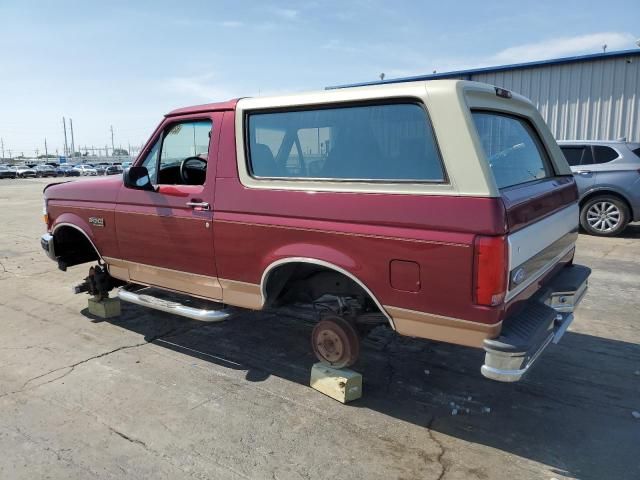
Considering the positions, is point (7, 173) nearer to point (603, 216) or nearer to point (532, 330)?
point (603, 216)

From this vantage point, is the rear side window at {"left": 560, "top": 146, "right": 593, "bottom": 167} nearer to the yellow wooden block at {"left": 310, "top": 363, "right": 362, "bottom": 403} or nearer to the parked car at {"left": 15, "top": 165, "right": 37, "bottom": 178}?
the yellow wooden block at {"left": 310, "top": 363, "right": 362, "bottom": 403}

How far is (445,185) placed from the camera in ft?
9.15

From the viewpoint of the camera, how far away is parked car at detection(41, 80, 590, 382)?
8.96 feet

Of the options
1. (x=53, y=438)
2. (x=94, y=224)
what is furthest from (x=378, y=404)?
(x=94, y=224)

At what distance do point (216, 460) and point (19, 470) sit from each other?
1.07 metres

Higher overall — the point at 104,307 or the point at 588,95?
the point at 588,95

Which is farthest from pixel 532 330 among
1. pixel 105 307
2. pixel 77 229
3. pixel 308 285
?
pixel 77 229

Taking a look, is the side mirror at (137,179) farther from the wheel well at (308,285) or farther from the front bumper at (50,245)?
the front bumper at (50,245)

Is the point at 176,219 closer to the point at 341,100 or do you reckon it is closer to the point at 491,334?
the point at 341,100

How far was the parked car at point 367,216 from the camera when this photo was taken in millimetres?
2730

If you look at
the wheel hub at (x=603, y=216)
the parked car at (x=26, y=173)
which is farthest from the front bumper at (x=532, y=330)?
the parked car at (x=26, y=173)

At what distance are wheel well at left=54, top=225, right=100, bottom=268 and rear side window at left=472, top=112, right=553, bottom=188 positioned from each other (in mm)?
4057

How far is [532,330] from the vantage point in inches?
113

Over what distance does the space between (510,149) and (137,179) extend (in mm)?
3033
